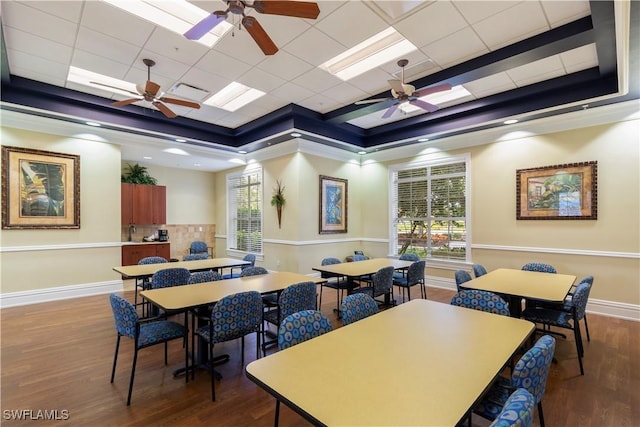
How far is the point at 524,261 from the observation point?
5477 mm

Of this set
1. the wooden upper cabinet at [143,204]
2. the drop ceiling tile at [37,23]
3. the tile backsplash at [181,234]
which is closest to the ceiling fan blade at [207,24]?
the drop ceiling tile at [37,23]

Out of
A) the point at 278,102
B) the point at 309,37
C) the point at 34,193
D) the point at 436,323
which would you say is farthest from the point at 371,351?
the point at 34,193

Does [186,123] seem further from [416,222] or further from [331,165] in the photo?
[416,222]

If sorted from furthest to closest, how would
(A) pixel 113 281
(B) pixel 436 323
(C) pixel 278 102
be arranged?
(A) pixel 113 281, (C) pixel 278 102, (B) pixel 436 323

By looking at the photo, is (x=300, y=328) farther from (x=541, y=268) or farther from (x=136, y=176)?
(x=136, y=176)

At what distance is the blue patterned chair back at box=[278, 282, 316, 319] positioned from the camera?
296 centimetres

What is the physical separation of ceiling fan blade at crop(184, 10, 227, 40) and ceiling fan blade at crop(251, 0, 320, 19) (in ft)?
1.13

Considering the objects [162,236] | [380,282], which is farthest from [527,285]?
[162,236]

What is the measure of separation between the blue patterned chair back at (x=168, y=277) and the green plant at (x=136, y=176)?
4.90 metres

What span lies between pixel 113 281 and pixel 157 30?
4848 millimetres

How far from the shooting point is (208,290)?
10.3 ft

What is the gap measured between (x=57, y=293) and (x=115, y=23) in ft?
15.6

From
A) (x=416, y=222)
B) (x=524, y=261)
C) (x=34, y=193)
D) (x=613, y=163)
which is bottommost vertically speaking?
(x=524, y=261)

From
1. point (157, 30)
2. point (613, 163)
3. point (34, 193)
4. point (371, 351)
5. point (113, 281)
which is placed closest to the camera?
point (371, 351)
